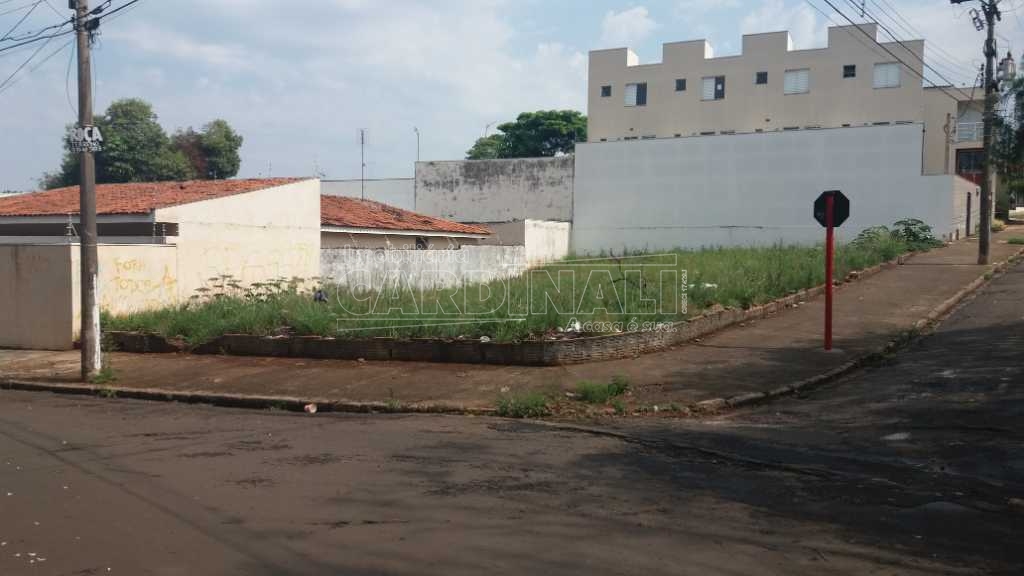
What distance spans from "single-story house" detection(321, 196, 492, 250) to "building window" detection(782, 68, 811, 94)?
25.3 m

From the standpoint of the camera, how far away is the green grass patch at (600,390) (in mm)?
9719

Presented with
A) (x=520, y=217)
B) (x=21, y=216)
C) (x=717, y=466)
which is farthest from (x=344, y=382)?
Answer: (x=520, y=217)

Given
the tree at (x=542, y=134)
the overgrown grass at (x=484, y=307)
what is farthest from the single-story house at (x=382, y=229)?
the tree at (x=542, y=134)

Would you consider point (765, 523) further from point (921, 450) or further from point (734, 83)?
point (734, 83)

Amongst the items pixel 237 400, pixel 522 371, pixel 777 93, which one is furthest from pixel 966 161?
pixel 237 400

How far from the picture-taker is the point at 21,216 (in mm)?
21250

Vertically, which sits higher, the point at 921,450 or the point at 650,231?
the point at 650,231

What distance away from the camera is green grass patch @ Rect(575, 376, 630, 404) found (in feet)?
31.9

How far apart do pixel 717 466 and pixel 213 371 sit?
343 inches

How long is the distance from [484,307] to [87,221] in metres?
6.50

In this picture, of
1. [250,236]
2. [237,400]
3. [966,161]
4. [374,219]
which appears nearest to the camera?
[237,400]

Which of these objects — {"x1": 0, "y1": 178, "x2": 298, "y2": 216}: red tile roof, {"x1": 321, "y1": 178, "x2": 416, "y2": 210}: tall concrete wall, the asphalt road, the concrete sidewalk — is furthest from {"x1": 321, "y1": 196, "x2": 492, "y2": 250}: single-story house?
{"x1": 321, "y1": 178, "x2": 416, "y2": 210}: tall concrete wall

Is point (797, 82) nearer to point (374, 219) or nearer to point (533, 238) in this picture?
point (533, 238)

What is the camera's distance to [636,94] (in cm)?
5159
